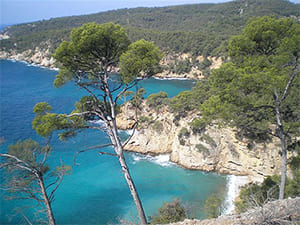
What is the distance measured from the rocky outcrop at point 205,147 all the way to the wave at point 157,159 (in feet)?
1.24

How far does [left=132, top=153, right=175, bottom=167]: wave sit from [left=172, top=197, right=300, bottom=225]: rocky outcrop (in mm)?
11792

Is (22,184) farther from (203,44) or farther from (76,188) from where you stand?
(203,44)

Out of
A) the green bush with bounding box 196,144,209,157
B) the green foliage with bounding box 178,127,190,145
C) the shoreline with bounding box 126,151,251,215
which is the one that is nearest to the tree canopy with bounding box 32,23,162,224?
the shoreline with bounding box 126,151,251,215

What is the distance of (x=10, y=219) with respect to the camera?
483 inches

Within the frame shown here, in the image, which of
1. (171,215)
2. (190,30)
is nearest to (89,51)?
(171,215)

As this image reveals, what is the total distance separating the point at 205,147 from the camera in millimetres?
15820

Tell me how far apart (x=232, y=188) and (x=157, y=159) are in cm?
607

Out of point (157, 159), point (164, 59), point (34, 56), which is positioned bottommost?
point (157, 159)

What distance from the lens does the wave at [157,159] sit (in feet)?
56.1

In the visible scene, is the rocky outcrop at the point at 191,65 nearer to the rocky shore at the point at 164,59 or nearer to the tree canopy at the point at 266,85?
the rocky shore at the point at 164,59

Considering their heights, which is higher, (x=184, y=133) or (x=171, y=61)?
(x=171, y=61)

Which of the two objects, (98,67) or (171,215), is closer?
(98,67)

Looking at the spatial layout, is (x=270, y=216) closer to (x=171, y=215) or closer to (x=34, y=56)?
(x=171, y=215)

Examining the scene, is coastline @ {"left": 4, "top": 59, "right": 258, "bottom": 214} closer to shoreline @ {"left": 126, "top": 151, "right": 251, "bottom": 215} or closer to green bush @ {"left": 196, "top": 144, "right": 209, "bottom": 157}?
shoreline @ {"left": 126, "top": 151, "right": 251, "bottom": 215}
